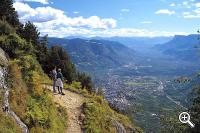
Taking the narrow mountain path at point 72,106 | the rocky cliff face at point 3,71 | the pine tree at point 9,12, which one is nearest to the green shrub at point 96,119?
the narrow mountain path at point 72,106

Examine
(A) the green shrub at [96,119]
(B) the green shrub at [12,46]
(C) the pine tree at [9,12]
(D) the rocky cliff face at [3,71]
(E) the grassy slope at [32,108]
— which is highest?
(C) the pine tree at [9,12]

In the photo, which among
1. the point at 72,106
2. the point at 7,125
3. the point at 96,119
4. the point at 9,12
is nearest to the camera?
the point at 7,125

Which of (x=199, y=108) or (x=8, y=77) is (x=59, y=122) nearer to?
(x=8, y=77)

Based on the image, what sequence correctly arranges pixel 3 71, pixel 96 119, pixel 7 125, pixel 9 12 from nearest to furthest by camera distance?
pixel 7 125 → pixel 3 71 → pixel 96 119 → pixel 9 12

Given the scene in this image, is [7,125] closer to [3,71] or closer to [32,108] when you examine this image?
[3,71]

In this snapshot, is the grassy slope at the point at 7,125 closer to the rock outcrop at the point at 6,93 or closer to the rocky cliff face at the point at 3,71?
the rock outcrop at the point at 6,93

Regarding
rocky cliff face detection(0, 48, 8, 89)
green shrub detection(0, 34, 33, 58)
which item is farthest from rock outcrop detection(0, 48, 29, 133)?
green shrub detection(0, 34, 33, 58)

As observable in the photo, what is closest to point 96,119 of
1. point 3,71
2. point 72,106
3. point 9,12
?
point 72,106
